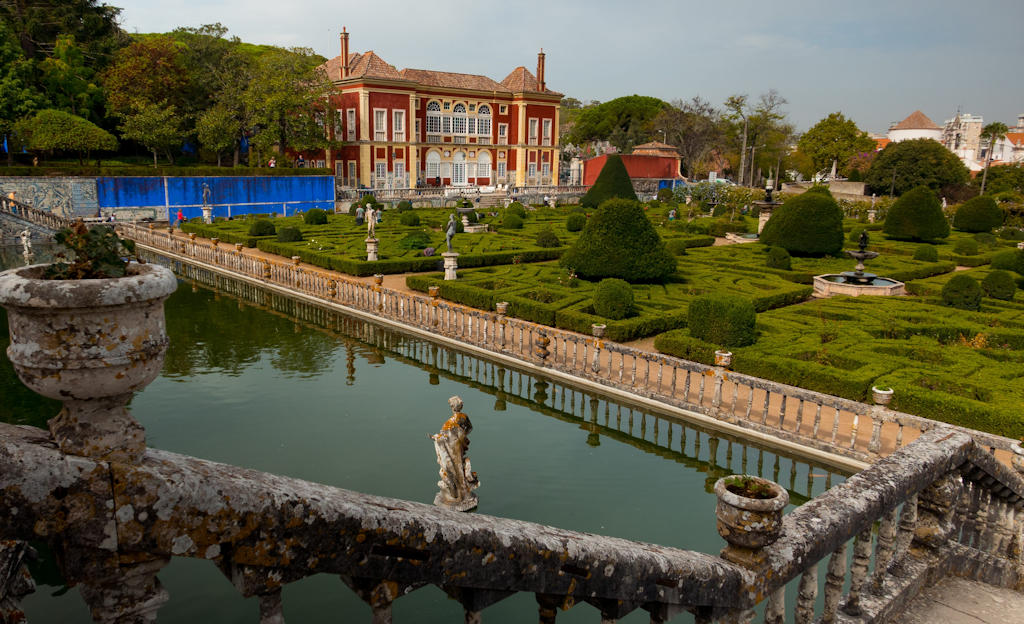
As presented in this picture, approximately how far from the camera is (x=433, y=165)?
5300 centimetres

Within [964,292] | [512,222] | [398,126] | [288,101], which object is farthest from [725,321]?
[398,126]

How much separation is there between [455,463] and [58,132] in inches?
1351

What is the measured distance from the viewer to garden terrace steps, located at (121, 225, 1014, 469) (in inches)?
352

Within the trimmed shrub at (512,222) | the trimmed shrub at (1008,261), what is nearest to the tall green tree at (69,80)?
the trimmed shrub at (512,222)

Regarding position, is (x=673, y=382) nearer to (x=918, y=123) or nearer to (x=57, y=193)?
(x=57, y=193)

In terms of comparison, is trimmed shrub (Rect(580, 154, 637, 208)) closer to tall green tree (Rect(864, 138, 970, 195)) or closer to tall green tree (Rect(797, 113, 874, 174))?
tall green tree (Rect(864, 138, 970, 195))

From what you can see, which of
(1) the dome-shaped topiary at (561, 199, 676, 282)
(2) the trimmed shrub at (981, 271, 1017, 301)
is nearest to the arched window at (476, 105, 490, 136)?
(1) the dome-shaped topiary at (561, 199, 676, 282)

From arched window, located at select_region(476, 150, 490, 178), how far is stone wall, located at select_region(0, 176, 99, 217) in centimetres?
2947

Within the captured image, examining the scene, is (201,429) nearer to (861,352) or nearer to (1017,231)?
(861,352)

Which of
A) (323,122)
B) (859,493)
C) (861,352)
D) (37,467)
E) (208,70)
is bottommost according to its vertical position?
(861,352)

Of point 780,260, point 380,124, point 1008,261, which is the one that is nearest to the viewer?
point 1008,261

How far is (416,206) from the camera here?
1705 inches

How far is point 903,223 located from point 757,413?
23.1 metres

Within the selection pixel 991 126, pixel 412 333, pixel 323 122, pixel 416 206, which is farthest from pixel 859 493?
pixel 991 126
